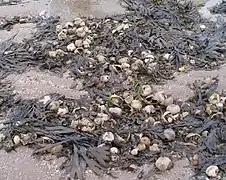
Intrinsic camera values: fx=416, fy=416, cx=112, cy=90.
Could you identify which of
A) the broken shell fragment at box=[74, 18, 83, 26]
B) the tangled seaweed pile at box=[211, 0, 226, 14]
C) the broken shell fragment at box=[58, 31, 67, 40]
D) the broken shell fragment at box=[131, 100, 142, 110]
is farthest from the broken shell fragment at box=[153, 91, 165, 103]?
the tangled seaweed pile at box=[211, 0, 226, 14]

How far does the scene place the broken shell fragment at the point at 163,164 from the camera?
2.06 m

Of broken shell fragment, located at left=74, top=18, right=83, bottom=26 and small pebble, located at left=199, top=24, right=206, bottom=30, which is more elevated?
broken shell fragment, located at left=74, top=18, right=83, bottom=26

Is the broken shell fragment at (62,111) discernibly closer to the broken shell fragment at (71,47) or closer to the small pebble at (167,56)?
the broken shell fragment at (71,47)

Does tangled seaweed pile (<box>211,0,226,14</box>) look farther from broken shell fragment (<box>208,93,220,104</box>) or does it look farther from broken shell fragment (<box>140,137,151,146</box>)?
broken shell fragment (<box>140,137,151,146</box>)

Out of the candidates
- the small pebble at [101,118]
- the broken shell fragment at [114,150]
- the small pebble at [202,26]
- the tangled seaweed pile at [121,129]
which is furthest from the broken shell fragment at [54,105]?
the small pebble at [202,26]

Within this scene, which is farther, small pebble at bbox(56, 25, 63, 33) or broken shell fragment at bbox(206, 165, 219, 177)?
small pebble at bbox(56, 25, 63, 33)

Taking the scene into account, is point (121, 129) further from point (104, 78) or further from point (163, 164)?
point (104, 78)

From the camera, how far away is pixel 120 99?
2572 mm

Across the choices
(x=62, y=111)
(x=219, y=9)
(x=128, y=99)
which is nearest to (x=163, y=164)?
(x=128, y=99)

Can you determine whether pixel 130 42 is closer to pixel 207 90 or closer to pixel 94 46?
pixel 94 46

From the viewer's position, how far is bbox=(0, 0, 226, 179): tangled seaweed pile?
2182mm

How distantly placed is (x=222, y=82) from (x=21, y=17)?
6.63 ft

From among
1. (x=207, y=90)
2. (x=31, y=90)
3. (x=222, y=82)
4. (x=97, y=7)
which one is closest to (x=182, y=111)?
(x=207, y=90)

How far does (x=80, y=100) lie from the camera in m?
2.61
